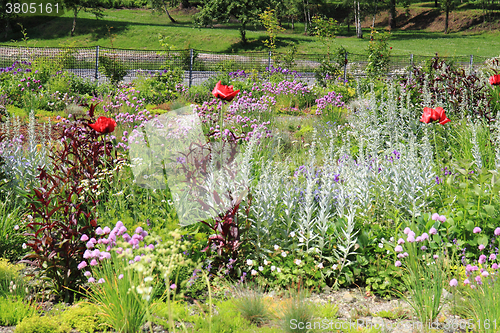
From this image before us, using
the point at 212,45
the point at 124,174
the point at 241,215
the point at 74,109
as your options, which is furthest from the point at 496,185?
the point at 212,45

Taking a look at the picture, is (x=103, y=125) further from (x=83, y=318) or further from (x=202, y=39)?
(x=202, y=39)

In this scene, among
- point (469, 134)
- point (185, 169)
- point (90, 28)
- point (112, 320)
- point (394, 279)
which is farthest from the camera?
point (90, 28)

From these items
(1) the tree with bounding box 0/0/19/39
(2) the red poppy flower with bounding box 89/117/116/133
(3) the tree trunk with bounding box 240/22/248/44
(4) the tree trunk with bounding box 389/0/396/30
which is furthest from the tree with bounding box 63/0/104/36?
(2) the red poppy flower with bounding box 89/117/116/133

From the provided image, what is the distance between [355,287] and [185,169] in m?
1.84

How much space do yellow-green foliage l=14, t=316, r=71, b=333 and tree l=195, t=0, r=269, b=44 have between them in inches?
1272

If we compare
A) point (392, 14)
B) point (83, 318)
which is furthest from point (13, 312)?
point (392, 14)

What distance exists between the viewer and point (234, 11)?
3419 cm

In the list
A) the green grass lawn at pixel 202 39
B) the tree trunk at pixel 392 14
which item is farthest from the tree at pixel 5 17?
the tree trunk at pixel 392 14

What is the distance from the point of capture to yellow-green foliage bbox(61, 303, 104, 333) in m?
2.46

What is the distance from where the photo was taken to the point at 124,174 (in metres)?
3.91

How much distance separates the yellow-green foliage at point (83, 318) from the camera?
2.46 metres

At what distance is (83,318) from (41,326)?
0.77ft

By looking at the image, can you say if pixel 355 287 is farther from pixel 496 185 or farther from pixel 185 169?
pixel 185 169

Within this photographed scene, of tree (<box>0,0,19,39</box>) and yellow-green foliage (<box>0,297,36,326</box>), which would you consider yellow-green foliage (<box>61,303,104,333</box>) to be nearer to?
yellow-green foliage (<box>0,297,36,326</box>)
